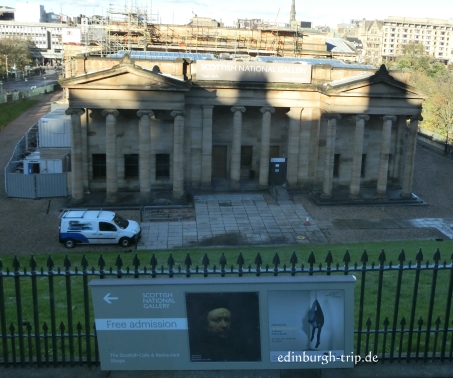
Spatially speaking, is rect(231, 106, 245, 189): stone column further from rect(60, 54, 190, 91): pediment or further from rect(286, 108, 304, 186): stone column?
rect(60, 54, 190, 91): pediment

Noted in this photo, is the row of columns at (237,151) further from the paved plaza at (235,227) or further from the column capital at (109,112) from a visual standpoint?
the paved plaza at (235,227)

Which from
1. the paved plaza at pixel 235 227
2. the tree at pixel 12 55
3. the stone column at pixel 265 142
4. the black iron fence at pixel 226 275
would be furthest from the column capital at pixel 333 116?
the tree at pixel 12 55

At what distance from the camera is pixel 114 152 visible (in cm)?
3447

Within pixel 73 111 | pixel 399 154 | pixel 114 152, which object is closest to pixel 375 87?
pixel 399 154

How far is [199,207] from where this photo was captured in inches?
1371

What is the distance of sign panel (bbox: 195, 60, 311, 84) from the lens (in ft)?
117

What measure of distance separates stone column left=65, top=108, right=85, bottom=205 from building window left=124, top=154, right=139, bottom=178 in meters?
3.59

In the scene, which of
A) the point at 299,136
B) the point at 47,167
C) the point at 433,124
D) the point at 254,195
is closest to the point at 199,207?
the point at 254,195

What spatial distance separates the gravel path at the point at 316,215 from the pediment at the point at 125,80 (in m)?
7.76

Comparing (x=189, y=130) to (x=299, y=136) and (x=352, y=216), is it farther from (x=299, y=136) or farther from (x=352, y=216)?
(x=352, y=216)

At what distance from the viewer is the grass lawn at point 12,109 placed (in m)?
67.2

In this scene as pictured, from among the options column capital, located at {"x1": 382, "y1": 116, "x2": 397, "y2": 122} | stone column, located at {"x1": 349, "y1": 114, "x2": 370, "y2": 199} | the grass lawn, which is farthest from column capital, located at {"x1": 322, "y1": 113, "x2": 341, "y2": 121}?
the grass lawn

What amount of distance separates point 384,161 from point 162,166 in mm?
15374

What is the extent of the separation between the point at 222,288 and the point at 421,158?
158ft
